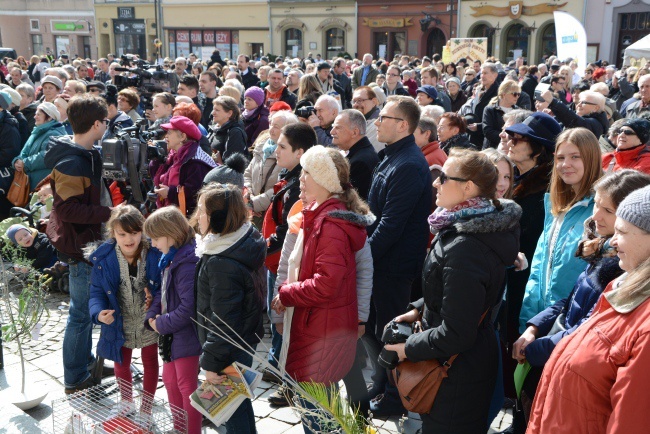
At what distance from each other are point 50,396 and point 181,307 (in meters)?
1.61

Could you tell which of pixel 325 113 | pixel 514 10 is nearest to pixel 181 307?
pixel 325 113

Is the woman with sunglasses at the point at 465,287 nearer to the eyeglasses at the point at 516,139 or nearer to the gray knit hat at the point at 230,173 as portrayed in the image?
the eyeglasses at the point at 516,139

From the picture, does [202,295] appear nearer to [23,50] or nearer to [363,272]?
[363,272]

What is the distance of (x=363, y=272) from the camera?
3.54m

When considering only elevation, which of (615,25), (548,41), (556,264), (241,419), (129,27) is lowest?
(241,419)

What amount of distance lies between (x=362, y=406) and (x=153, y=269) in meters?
1.51

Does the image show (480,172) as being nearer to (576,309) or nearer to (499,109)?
(576,309)

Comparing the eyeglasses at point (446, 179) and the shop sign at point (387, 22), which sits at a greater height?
the shop sign at point (387, 22)

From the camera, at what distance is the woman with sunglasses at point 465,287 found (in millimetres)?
Result: 2545

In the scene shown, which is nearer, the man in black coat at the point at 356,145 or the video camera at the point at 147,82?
the man in black coat at the point at 356,145

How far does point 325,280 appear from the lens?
3.14 meters

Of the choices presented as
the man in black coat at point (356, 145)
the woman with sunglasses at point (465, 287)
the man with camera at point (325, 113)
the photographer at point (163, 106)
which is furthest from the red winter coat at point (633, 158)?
the photographer at point (163, 106)

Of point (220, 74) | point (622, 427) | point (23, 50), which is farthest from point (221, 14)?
point (622, 427)

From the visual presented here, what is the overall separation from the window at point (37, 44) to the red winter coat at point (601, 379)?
52155 mm
